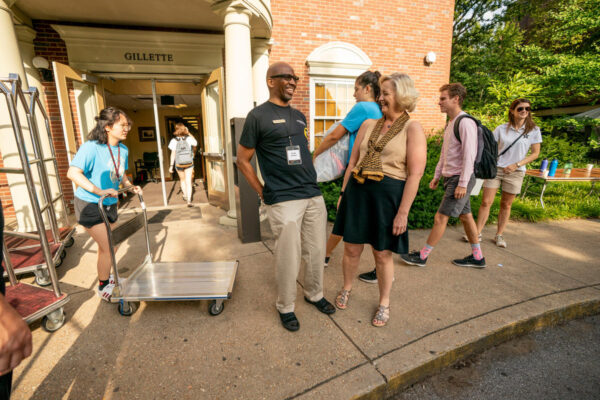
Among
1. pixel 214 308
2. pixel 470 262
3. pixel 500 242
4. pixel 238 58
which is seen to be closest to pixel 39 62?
pixel 238 58

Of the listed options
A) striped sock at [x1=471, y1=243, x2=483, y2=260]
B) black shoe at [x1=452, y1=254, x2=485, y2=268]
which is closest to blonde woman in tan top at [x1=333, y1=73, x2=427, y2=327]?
black shoe at [x1=452, y1=254, x2=485, y2=268]

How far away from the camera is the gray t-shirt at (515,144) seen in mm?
4004

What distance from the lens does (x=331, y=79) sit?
22.8 ft

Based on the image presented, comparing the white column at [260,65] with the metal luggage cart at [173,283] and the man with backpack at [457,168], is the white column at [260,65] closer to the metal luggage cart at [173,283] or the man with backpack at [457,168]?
the man with backpack at [457,168]

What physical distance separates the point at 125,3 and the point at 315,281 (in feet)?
16.8

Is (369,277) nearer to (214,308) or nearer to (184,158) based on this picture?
(214,308)

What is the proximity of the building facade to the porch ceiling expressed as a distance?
18mm

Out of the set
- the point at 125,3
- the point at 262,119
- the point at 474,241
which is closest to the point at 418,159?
the point at 262,119

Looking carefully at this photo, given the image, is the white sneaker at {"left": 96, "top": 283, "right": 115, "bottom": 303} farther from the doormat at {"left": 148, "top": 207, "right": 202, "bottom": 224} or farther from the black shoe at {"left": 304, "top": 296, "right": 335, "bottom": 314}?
the doormat at {"left": 148, "top": 207, "right": 202, "bottom": 224}

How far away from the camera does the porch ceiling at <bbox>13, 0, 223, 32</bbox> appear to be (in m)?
4.55

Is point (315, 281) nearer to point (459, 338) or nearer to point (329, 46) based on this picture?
point (459, 338)

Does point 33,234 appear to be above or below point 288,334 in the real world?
above

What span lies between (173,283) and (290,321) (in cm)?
121

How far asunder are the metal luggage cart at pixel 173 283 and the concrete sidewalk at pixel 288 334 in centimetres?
19
